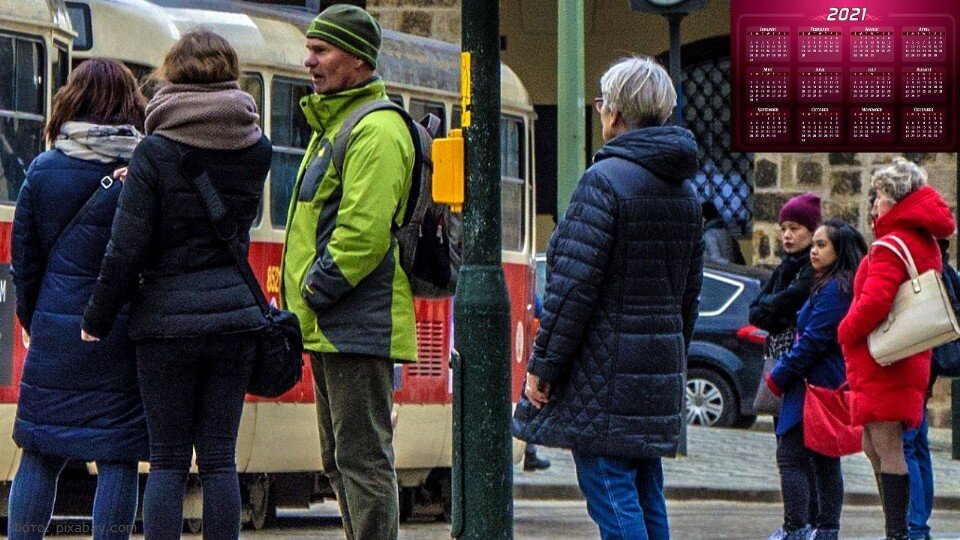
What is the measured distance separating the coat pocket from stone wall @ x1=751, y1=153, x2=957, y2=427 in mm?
13970

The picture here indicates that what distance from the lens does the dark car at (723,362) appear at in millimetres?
18266

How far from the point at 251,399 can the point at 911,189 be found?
319 centimetres

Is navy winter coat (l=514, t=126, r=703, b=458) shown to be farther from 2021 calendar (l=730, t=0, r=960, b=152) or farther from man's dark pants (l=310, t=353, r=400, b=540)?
2021 calendar (l=730, t=0, r=960, b=152)

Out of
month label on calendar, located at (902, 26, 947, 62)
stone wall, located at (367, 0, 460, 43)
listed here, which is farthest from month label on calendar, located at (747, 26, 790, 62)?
stone wall, located at (367, 0, 460, 43)

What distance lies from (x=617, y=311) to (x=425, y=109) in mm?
5248

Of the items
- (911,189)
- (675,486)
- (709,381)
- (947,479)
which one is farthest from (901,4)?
(911,189)

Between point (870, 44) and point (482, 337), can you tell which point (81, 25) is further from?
point (870, 44)

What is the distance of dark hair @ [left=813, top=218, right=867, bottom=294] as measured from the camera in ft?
32.6

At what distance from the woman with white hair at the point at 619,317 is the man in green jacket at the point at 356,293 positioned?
528mm

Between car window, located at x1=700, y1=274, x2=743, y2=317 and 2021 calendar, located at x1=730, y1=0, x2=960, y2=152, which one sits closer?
car window, located at x1=700, y1=274, x2=743, y2=317

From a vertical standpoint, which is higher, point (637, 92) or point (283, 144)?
point (637, 92)

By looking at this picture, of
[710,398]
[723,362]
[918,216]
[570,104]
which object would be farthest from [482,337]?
[710,398]

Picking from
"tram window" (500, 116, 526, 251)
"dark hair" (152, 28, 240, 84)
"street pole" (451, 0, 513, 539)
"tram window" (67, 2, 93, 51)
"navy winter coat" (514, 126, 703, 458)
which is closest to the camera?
"navy winter coat" (514, 126, 703, 458)

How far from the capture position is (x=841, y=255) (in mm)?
10008
